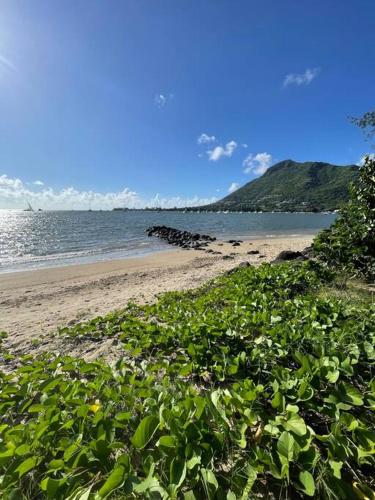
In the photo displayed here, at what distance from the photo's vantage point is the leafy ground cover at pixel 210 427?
1.53 meters

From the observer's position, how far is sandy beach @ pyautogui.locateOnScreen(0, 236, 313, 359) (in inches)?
219

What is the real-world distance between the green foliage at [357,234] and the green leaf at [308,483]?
20.6 ft

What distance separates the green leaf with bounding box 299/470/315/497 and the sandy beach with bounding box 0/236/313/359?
10.7 ft

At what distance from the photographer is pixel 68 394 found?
2.39 m

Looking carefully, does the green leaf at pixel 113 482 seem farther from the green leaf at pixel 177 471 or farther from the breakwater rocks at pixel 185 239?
the breakwater rocks at pixel 185 239

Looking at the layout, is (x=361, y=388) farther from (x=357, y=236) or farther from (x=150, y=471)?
(x=357, y=236)

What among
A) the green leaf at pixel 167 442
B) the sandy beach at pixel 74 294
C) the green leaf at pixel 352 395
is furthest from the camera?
the sandy beach at pixel 74 294

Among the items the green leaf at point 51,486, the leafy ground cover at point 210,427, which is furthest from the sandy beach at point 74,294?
the green leaf at point 51,486

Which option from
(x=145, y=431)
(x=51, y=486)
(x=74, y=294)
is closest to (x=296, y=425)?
(x=145, y=431)

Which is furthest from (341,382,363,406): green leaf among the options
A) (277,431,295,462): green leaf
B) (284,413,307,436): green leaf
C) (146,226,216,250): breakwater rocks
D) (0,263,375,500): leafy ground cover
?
(146,226,216,250): breakwater rocks

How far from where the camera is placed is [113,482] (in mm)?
1407

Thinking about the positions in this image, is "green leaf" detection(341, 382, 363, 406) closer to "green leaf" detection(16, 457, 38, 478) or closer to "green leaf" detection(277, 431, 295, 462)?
"green leaf" detection(277, 431, 295, 462)

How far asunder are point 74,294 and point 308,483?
36.3 feet

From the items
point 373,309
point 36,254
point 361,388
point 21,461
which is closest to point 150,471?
point 21,461
